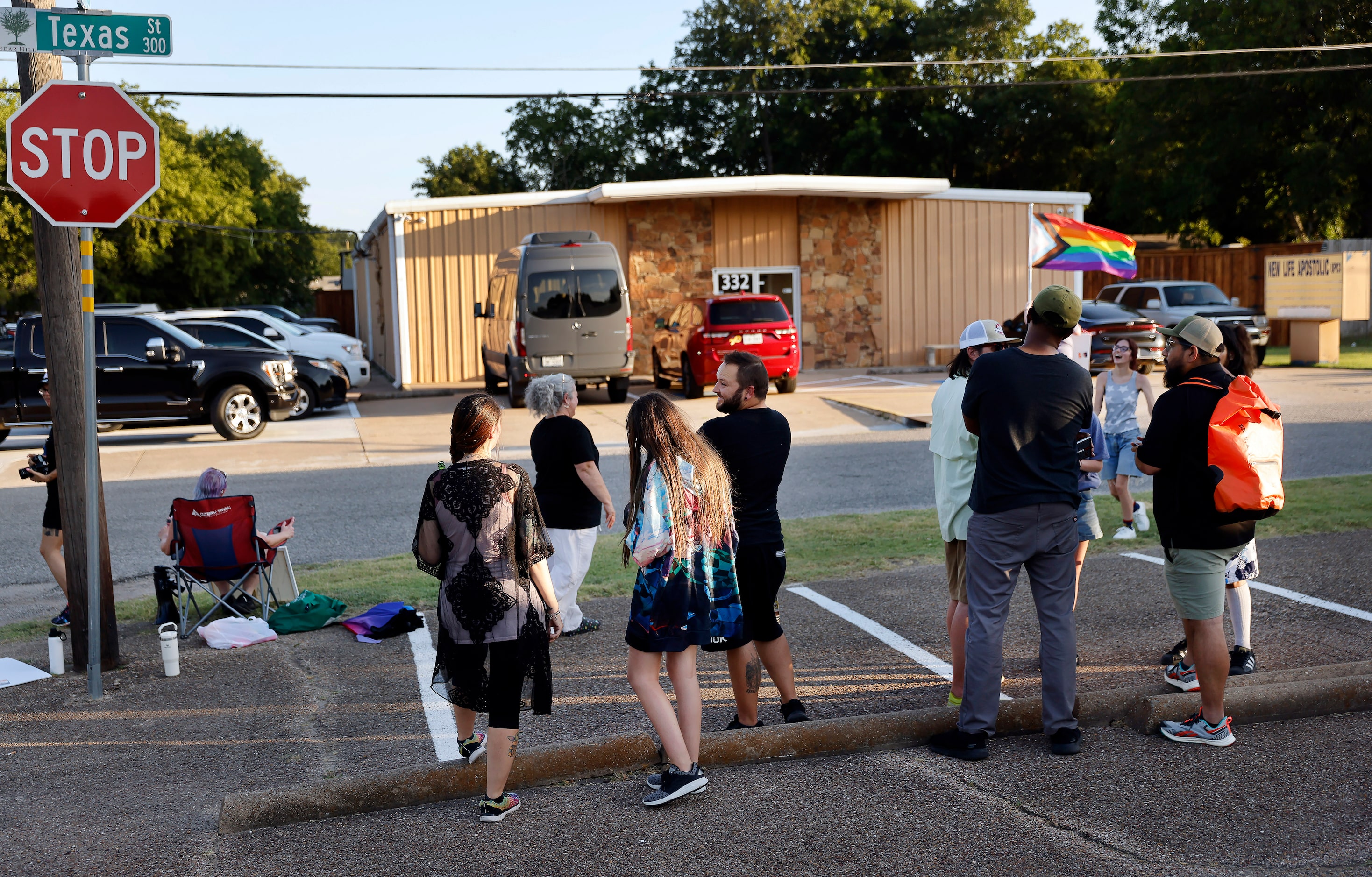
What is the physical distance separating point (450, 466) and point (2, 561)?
702 centimetres

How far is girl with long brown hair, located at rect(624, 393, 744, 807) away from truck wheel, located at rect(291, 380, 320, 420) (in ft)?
51.9

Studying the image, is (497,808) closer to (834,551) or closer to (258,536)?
(258,536)

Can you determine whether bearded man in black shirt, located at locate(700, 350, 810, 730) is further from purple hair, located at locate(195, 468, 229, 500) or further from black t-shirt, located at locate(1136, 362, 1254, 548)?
purple hair, located at locate(195, 468, 229, 500)

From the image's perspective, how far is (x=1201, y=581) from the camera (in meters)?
4.84

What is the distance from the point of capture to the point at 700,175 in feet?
164

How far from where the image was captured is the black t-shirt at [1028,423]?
4.68 m

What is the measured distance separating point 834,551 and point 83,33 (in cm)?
591

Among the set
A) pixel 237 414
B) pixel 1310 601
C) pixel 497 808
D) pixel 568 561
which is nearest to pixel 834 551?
pixel 568 561

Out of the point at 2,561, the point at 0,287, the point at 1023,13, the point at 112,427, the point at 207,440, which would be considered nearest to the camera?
the point at 2,561

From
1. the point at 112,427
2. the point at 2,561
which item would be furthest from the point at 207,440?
the point at 2,561

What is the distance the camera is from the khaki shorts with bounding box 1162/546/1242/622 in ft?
15.9

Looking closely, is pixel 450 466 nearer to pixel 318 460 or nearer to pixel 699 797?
pixel 699 797

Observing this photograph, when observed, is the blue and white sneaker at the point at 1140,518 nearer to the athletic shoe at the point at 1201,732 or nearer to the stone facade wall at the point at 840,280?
the athletic shoe at the point at 1201,732

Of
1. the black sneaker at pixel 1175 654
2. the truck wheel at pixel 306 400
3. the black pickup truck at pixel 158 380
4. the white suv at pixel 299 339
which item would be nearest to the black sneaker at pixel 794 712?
the black sneaker at pixel 1175 654
